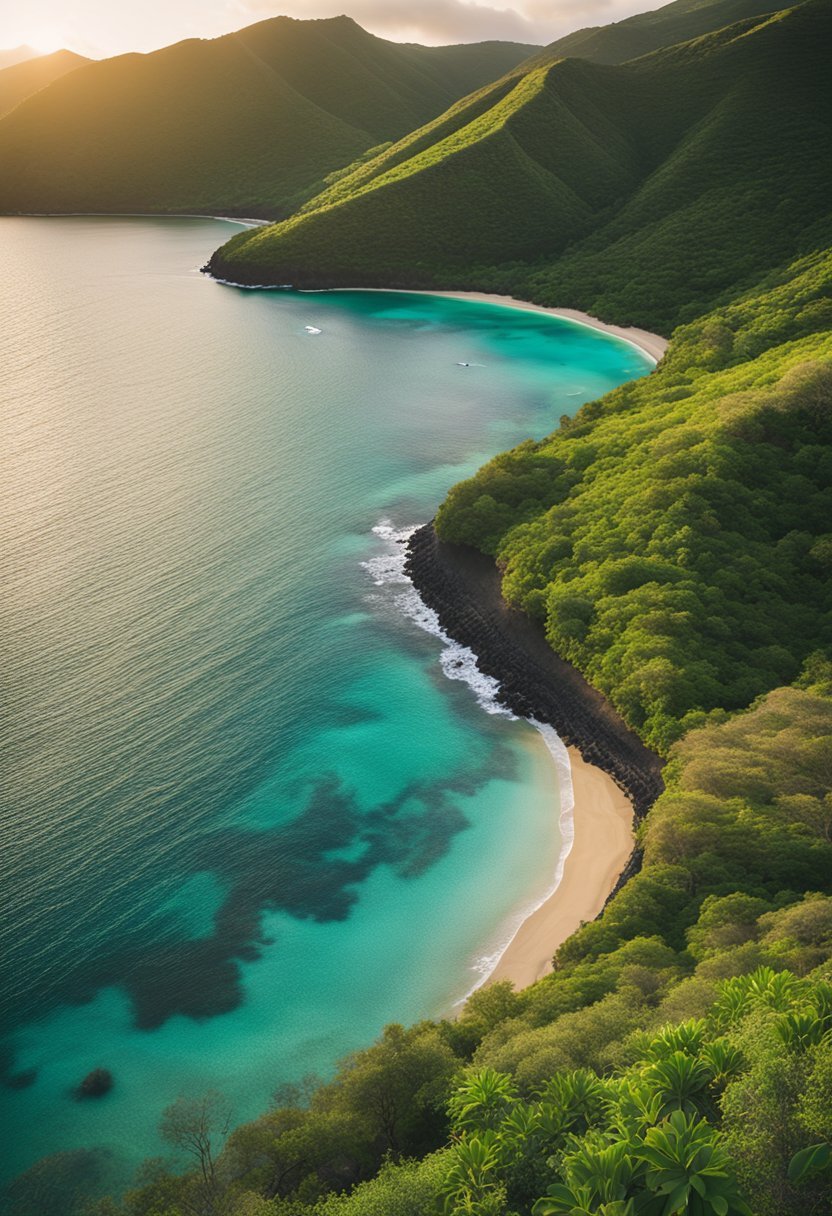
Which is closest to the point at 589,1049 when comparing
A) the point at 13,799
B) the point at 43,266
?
the point at 13,799

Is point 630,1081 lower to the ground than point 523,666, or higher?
higher

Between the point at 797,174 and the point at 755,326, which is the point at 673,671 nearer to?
the point at 755,326

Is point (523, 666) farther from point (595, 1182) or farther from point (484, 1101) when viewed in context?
point (595, 1182)

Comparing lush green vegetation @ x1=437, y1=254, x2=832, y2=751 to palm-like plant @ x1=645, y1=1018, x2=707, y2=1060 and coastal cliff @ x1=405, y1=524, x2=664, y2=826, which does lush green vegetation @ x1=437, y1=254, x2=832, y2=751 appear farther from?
palm-like plant @ x1=645, y1=1018, x2=707, y2=1060

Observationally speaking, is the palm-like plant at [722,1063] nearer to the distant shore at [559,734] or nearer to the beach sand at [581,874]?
the beach sand at [581,874]

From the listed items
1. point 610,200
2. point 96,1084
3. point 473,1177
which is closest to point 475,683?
point 96,1084

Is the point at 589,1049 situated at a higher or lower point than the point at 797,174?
lower

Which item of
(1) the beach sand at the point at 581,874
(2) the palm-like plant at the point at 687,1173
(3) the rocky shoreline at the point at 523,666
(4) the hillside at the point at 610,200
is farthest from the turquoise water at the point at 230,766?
(4) the hillside at the point at 610,200

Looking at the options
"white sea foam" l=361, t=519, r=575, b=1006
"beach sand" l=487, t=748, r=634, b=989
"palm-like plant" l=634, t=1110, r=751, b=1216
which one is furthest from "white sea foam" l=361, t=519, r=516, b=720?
"palm-like plant" l=634, t=1110, r=751, b=1216
